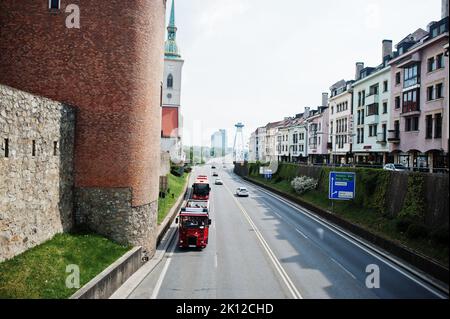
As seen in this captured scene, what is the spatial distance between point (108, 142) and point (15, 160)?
6.28 metres

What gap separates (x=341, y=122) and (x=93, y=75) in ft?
175

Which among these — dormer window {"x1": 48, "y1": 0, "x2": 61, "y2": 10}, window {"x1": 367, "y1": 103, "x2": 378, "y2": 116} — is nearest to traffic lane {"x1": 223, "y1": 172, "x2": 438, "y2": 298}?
dormer window {"x1": 48, "y1": 0, "x2": 61, "y2": 10}

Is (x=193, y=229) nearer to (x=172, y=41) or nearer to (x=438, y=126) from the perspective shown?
(x=438, y=126)

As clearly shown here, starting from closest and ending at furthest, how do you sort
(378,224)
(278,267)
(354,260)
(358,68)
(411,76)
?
(278,267)
(354,260)
(378,224)
(411,76)
(358,68)

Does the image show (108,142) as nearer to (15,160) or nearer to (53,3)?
(15,160)

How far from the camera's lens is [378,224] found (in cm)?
2839

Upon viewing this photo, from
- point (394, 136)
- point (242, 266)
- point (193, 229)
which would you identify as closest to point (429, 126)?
point (394, 136)

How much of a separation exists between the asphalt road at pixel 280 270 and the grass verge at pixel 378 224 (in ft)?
4.99

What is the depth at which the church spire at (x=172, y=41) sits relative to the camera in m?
93.1

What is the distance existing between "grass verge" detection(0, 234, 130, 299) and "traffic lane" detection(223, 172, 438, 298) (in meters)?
11.5

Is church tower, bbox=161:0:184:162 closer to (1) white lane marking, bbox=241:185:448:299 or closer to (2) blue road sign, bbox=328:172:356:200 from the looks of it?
(1) white lane marking, bbox=241:185:448:299

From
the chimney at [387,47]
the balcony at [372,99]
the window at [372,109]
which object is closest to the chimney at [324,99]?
the chimney at [387,47]

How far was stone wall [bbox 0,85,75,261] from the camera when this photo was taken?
14867 millimetres
